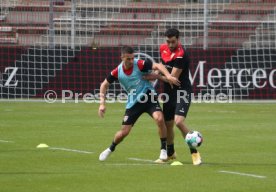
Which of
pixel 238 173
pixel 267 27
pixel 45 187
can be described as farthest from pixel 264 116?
pixel 45 187

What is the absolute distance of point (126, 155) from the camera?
14.1 meters

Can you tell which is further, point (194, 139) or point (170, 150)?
point (170, 150)

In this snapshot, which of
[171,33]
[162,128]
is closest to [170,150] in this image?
[162,128]

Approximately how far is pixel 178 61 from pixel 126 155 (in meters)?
2.03

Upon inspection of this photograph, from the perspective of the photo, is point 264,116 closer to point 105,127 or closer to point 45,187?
point 105,127

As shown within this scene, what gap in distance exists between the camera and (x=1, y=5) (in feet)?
104

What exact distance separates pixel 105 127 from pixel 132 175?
28.5 feet

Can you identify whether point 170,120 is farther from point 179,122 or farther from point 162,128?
point 179,122

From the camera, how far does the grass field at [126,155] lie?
10617 millimetres

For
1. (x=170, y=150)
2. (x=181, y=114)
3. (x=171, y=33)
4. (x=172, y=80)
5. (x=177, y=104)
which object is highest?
(x=171, y=33)

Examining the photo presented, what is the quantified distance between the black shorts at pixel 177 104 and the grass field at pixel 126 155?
0.78m

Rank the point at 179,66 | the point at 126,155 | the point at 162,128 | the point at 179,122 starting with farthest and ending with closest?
the point at 126,155 → the point at 162,128 → the point at 179,66 → the point at 179,122

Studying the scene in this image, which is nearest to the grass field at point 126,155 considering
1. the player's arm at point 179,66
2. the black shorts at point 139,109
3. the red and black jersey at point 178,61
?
the black shorts at point 139,109

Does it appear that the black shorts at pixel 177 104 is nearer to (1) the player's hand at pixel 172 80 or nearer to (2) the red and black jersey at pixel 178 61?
(2) the red and black jersey at pixel 178 61
